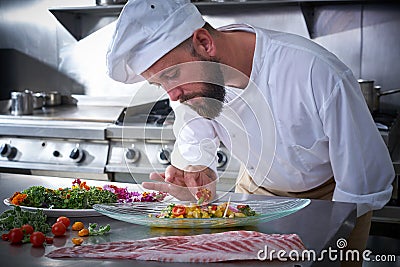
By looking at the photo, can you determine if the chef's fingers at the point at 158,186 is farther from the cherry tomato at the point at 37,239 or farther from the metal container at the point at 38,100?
the metal container at the point at 38,100

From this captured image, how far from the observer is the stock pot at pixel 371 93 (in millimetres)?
3375

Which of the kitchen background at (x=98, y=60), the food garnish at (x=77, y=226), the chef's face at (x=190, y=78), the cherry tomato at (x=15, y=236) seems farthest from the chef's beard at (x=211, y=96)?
the kitchen background at (x=98, y=60)

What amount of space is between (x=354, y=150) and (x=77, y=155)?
1.93 metres

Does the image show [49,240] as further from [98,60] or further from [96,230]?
[98,60]

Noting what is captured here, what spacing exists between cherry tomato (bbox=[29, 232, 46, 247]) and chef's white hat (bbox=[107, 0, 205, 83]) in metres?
0.54

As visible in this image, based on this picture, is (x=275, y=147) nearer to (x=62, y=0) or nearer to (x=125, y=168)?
(x=125, y=168)

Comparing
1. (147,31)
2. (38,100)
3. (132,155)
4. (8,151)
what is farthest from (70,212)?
(38,100)

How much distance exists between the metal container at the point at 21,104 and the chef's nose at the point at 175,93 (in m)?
2.29

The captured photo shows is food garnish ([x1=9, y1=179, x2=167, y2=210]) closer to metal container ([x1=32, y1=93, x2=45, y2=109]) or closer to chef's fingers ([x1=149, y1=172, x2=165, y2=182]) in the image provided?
chef's fingers ([x1=149, y1=172, x2=165, y2=182])

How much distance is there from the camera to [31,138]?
142 inches

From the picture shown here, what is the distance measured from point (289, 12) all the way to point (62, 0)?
5.01ft

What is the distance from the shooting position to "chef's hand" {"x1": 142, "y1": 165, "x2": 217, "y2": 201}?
6.05 feet

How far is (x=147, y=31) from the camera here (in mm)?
1716

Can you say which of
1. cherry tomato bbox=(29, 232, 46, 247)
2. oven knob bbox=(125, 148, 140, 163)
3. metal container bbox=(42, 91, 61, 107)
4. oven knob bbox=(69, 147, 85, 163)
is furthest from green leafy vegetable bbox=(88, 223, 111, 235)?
metal container bbox=(42, 91, 61, 107)
